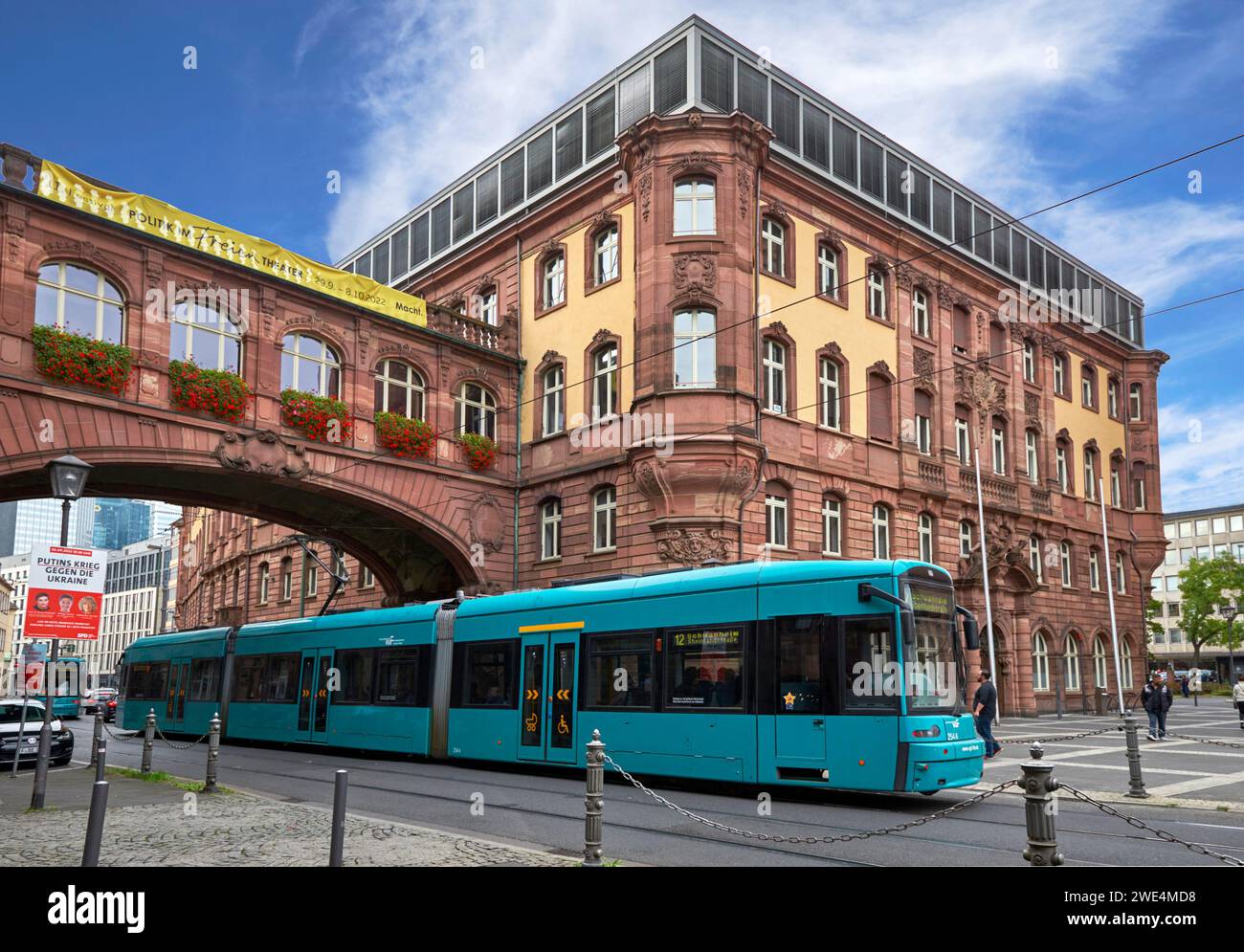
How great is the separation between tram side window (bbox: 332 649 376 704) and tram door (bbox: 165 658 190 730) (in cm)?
862

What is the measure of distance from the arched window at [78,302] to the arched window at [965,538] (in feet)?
85.3

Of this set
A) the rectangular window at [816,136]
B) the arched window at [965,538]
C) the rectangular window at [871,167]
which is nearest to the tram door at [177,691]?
the rectangular window at [816,136]

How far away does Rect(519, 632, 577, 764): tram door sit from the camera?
56.9 ft

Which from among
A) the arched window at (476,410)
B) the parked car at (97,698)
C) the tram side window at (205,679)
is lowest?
the parked car at (97,698)

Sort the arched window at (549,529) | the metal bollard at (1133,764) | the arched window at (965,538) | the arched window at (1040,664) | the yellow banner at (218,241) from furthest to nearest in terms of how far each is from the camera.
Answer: the arched window at (1040,664) < the arched window at (965,538) < the arched window at (549,529) < the yellow banner at (218,241) < the metal bollard at (1133,764)

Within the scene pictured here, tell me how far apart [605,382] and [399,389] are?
19.2ft

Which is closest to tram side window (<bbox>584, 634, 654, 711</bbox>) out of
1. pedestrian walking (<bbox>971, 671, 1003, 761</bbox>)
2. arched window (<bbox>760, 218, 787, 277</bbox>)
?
pedestrian walking (<bbox>971, 671, 1003, 761</bbox>)

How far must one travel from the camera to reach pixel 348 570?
4047 cm

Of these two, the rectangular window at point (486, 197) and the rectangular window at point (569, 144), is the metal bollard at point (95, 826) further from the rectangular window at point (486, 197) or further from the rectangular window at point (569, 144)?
the rectangular window at point (486, 197)

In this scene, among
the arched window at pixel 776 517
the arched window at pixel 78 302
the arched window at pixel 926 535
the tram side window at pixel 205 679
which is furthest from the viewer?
the arched window at pixel 926 535

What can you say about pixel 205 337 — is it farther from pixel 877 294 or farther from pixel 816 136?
pixel 877 294

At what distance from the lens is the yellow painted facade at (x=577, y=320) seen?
2903 centimetres

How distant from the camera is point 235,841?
1032 cm
